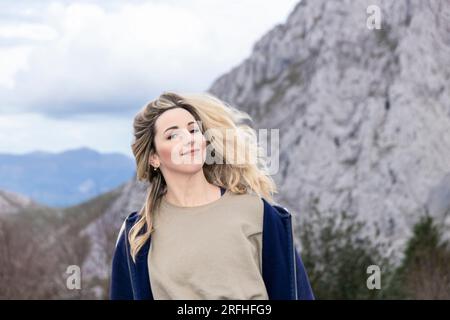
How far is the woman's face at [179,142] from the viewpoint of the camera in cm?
395

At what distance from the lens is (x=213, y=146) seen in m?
4.16

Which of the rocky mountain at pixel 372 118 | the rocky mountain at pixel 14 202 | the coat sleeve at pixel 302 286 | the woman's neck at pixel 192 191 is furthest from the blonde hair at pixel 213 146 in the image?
the rocky mountain at pixel 14 202

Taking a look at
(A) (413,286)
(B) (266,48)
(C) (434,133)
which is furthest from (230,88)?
(A) (413,286)

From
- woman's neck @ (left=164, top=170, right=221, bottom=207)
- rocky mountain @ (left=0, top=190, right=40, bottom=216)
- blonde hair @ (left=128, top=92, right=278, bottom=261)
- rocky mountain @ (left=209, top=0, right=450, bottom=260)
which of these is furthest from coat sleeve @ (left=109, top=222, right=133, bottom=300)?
rocky mountain @ (left=0, top=190, right=40, bottom=216)

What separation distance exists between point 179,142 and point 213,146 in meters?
0.26

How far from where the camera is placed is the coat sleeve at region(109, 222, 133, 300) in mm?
3998

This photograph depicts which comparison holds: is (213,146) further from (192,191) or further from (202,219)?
(202,219)

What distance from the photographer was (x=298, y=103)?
8644 centimetres

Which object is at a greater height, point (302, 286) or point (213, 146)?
point (213, 146)

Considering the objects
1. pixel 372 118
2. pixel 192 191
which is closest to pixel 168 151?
pixel 192 191

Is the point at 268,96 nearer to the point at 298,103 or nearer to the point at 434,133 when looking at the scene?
the point at 298,103

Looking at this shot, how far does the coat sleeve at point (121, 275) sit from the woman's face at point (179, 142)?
1.46 feet

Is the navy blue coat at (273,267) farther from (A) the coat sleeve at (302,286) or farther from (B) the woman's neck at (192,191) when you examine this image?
(B) the woman's neck at (192,191)
